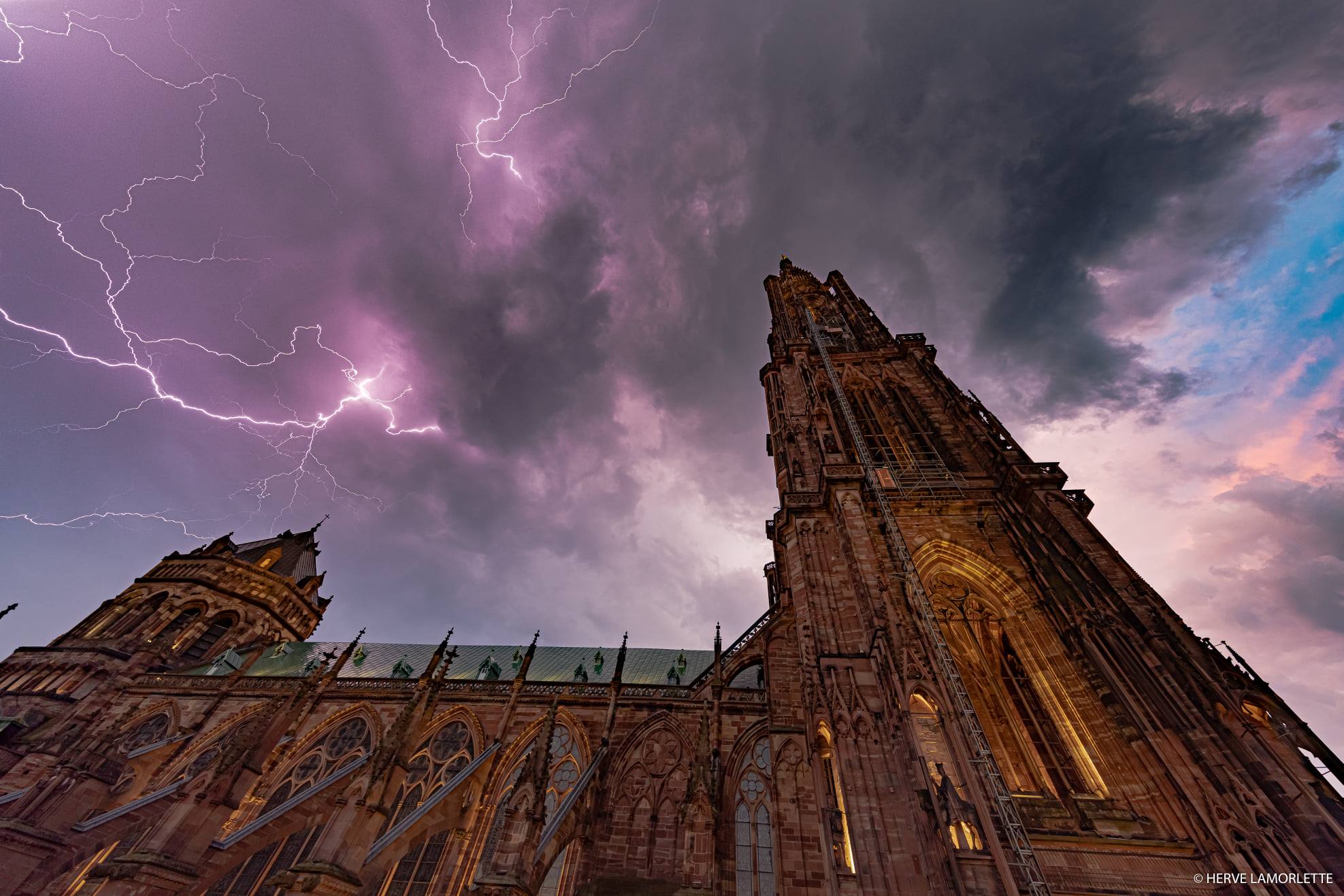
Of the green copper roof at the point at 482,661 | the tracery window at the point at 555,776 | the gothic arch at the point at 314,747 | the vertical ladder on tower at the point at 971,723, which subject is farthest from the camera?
the green copper roof at the point at 482,661

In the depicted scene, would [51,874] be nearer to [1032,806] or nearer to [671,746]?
[671,746]

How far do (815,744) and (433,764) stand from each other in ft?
47.5

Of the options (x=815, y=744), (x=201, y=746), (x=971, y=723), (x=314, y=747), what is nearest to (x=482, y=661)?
(x=314, y=747)

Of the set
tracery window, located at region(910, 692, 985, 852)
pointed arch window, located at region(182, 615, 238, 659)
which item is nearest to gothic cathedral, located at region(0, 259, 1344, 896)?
tracery window, located at region(910, 692, 985, 852)

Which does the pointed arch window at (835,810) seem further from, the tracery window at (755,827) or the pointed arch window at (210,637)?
the pointed arch window at (210,637)

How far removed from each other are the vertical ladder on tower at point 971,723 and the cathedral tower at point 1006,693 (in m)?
0.06

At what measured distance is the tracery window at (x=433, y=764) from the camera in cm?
1706

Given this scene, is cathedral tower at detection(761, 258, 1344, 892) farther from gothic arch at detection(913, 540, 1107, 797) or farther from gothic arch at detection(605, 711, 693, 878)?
gothic arch at detection(605, 711, 693, 878)

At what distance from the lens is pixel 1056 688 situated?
1181 centimetres

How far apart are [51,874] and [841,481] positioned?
26101 millimetres

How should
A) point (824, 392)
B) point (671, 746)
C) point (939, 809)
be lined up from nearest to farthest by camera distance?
point (939, 809), point (671, 746), point (824, 392)

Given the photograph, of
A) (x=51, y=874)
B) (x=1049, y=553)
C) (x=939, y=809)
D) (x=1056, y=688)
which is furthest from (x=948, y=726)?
(x=51, y=874)

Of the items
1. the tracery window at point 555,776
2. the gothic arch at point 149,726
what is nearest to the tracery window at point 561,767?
the tracery window at point 555,776

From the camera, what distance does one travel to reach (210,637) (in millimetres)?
28875
